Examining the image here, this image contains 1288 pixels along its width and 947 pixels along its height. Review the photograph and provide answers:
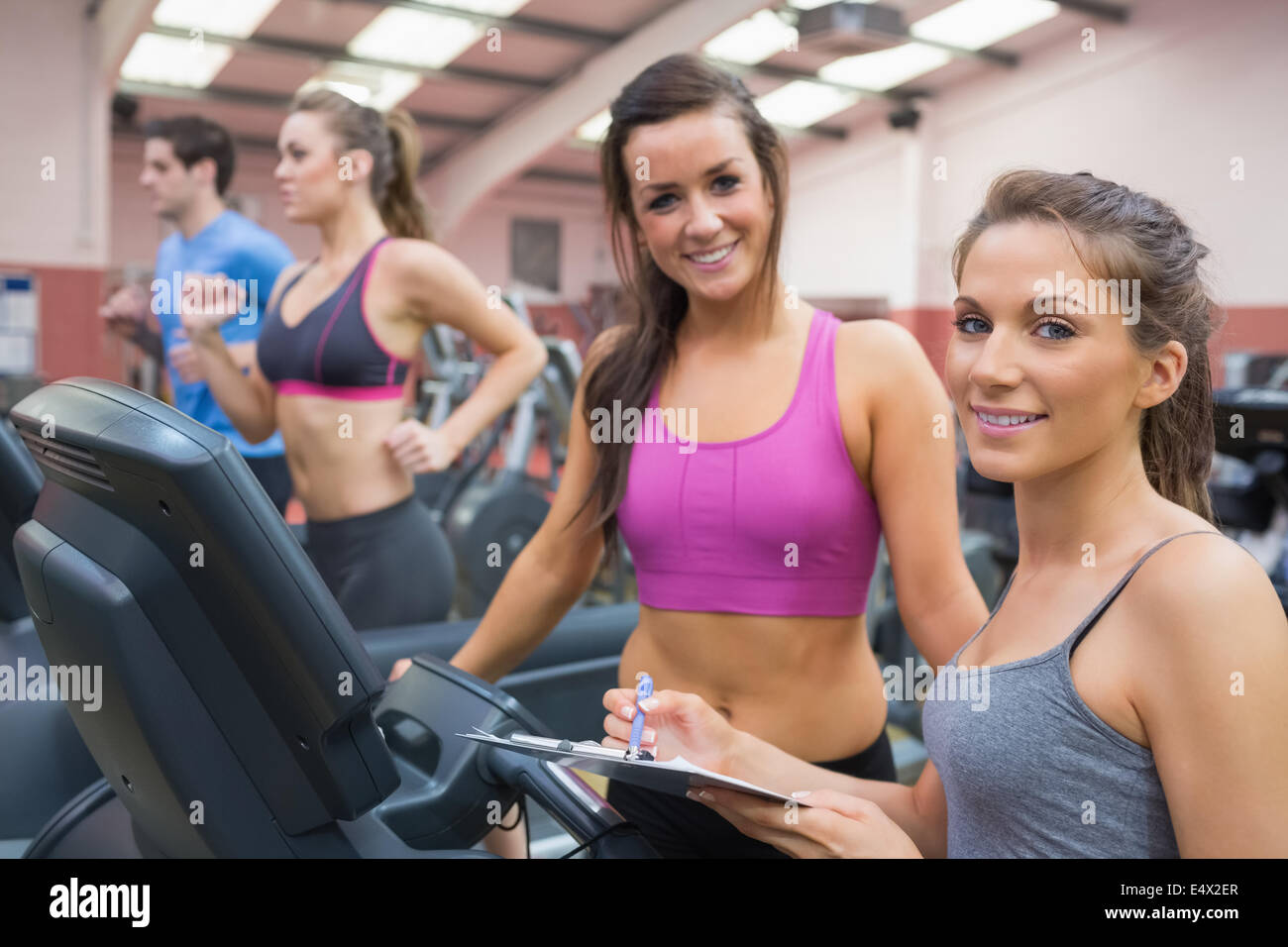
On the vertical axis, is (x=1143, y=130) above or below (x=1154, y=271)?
above

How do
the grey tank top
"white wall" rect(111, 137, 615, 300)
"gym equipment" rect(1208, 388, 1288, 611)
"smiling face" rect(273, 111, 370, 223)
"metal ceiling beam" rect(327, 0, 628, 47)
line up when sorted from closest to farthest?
the grey tank top, "smiling face" rect(273, 111, 370, 223), "gym equipment" rect(1208, 388, 1288, 611), "metal ceiling beam" rect(327, 0, 628, 47), "white wall" rect(111, 137, 615, 300)

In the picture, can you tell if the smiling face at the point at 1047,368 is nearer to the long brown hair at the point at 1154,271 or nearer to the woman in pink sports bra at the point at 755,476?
the long brown hair at the point at 1154,271

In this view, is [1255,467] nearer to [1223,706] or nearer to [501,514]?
[501,514]

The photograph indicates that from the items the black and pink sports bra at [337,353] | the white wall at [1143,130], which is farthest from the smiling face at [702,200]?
the white wall at [1143,130]

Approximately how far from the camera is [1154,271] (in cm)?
87

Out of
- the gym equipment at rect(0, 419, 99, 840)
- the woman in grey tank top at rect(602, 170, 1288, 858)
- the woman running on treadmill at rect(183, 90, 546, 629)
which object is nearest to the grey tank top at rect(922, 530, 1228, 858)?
the woman in grey tank top at rect(602, 170, 1288, 858)

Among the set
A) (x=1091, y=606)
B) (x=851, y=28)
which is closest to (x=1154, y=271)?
(x=1091, y=606)

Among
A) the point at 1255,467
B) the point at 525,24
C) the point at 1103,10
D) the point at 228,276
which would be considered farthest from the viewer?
the point at 1103,10

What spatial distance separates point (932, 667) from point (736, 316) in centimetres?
46

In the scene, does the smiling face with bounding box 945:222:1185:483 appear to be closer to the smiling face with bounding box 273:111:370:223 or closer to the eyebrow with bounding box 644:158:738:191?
the eyebrow with bounding box 644:158:738:191

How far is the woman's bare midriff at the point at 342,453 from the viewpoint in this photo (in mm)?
2053

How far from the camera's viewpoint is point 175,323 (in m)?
2.60

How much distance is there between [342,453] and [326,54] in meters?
8.07

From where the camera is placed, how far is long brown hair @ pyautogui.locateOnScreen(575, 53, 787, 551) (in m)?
1.21
